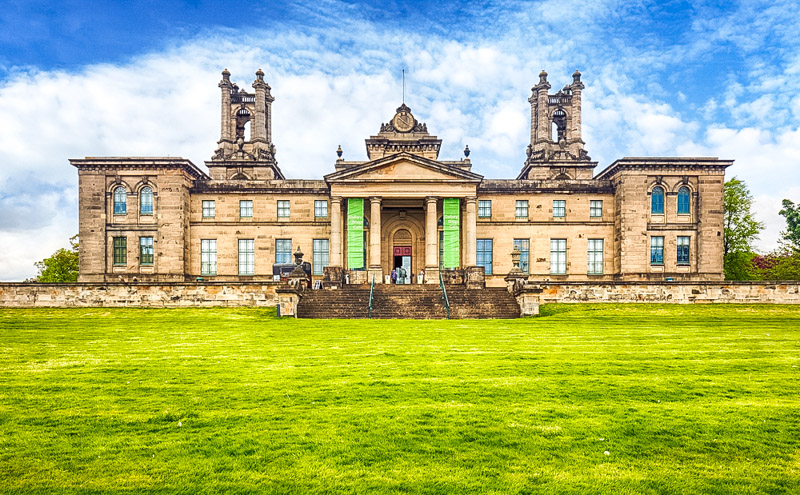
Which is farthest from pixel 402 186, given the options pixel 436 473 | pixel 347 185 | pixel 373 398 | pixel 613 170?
pixel 436 473

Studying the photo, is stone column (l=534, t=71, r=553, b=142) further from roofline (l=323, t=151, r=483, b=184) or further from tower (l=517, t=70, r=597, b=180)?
roofline (l=323, t=151, r=483, b=184)

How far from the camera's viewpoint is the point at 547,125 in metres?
49.0

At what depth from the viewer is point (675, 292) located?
28.2 meters

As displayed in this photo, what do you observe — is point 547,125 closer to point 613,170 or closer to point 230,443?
point 613,170

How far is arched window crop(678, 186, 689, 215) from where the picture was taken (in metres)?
38.2

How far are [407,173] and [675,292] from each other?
1934 cm

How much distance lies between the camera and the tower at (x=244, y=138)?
5034 cm

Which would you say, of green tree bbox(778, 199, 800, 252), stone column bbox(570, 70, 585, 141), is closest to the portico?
stone column bbox(570, 70, 585, 141)

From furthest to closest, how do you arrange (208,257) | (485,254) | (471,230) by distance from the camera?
(485,254) → (208,257) → (471,230)

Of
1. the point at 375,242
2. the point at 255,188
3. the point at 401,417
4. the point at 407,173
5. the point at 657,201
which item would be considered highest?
the point at 407,173

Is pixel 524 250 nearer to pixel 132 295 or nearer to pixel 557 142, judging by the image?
pixel 557 142

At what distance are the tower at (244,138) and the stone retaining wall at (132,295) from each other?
78.4 feet

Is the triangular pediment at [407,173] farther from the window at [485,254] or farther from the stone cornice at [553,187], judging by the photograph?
the window at [485,254]

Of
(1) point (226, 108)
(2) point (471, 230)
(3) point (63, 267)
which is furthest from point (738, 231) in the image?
(3) point (63, 267)
